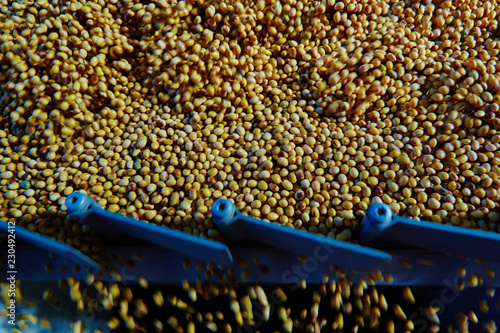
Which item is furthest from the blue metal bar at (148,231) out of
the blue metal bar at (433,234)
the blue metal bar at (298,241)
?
the blue metal bar at (433,234)

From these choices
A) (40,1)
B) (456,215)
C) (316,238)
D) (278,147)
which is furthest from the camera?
(40,1)

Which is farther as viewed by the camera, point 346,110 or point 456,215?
point 346,110

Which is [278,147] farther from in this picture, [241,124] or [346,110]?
[346,110]

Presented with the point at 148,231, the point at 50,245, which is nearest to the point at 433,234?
the point at 148,231

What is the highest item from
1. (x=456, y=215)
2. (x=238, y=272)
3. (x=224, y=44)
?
(x=224, y=44)

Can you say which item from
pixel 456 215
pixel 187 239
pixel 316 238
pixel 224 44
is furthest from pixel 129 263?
pixel 456 215

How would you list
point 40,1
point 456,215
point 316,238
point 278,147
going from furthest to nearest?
point 40,1, point 278,147, point 456,215, point 316,238

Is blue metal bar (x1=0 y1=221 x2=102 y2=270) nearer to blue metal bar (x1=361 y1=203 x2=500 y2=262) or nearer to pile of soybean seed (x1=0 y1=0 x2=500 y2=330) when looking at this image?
pile of soybean seed (x1=0 y1=0 x2=500 y2=330)

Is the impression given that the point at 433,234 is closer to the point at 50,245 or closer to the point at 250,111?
the point at 250,111
